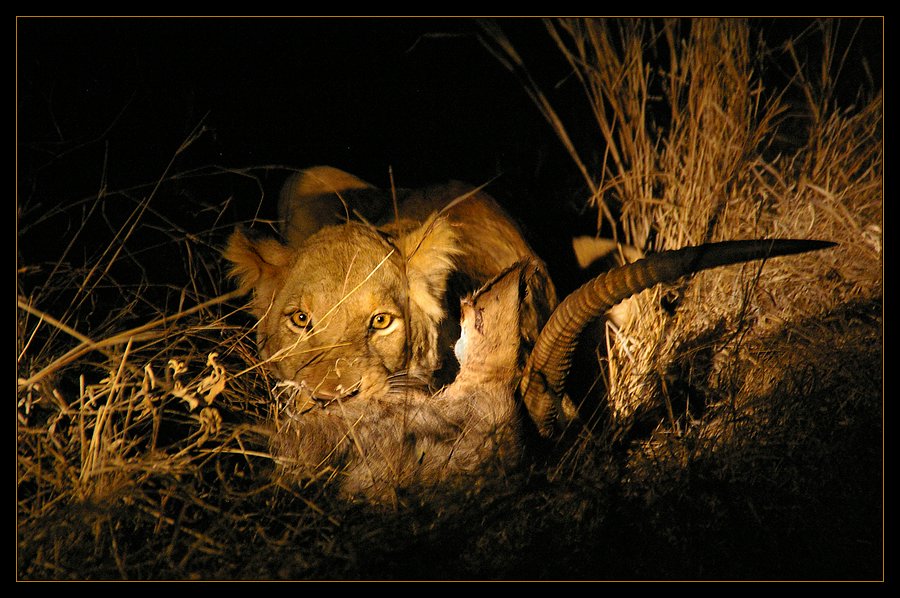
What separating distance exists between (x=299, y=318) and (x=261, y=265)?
1.62 ft

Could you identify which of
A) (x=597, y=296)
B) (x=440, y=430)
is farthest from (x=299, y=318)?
(x=597, y=296)

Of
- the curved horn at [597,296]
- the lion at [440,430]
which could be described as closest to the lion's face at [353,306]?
the lion at [440,430]

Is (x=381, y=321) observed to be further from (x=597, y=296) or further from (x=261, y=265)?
(x=597, y=296)

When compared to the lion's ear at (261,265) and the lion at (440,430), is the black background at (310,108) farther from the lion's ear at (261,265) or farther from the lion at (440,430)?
the lion at (440,430)

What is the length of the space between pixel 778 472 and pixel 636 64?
205 centimetres

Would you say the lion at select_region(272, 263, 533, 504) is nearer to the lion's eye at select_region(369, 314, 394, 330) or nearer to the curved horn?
the curved horn

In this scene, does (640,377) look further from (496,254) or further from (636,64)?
(636,64)

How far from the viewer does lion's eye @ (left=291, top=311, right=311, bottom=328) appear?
3.41 metres

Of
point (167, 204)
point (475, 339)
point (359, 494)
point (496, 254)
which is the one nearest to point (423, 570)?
point (359, 494)

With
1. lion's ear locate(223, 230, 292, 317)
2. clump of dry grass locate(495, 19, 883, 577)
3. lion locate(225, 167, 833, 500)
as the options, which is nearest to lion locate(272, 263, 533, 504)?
lion locate(225, 167, 833, 500)

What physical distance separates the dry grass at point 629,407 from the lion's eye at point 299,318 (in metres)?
0.29

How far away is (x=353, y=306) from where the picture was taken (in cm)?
329

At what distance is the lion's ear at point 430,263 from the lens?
351 cm

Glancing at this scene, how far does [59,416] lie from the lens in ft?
8.73
